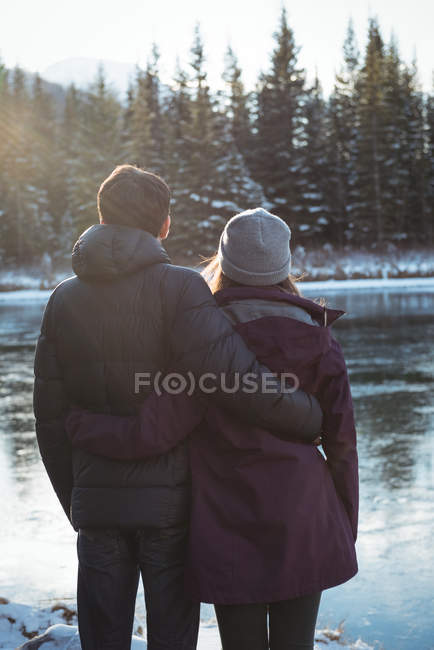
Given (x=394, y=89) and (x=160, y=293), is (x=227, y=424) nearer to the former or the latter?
(x=160, y=293)

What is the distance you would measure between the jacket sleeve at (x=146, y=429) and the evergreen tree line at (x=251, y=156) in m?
38.2

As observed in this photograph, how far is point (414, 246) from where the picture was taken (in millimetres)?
45562

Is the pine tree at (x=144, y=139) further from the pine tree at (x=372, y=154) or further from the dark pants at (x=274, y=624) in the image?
the dark pants at (x=274, y=624)

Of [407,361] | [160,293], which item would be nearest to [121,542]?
[160,293]

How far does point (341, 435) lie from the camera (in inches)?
81.9

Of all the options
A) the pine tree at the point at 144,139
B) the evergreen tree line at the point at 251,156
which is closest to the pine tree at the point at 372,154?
the evergreen tree line at the point at 251,156

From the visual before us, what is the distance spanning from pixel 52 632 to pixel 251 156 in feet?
146

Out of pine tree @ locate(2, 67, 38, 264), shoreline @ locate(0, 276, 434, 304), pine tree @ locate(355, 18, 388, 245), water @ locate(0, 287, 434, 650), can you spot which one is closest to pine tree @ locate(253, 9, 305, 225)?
pine tree @ locate(355, 18, 388, 245)

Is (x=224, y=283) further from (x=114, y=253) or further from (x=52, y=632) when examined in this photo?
(x=52, y=632)

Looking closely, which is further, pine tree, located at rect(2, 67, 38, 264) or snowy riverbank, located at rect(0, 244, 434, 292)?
pine tree, located at rect(2, 67, 38, 264)

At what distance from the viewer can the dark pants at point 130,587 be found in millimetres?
2102

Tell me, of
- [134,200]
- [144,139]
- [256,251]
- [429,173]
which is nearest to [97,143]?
[144,139]

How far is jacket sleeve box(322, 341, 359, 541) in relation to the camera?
6.80ft

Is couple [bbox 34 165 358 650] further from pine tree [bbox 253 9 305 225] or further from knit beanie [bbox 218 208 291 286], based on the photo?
pine tree [bbox 253 9 305 225]
